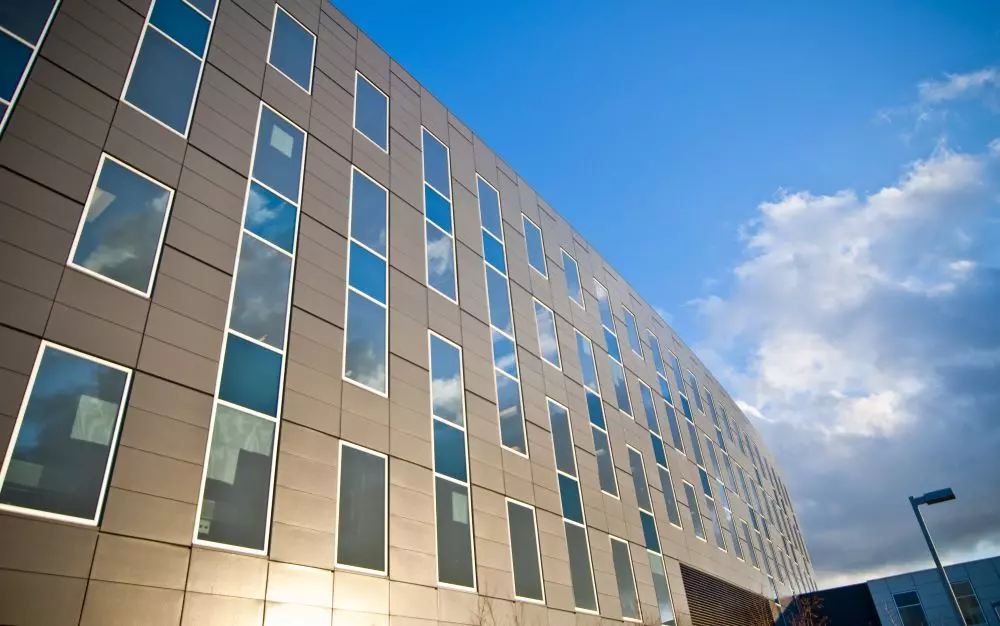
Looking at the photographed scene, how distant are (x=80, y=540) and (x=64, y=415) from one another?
6.06 ft

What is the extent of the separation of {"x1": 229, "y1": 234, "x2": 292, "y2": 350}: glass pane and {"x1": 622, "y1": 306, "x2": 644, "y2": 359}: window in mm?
21142

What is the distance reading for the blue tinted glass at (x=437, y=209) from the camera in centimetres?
2052

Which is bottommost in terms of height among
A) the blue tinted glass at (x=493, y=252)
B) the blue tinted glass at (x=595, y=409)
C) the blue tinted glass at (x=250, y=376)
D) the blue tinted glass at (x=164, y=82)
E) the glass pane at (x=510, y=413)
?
the blue tinted glass at (x=250, y=376)

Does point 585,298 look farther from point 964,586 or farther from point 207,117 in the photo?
point 964,586

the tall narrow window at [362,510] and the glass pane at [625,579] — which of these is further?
the glass pane at [625,579]

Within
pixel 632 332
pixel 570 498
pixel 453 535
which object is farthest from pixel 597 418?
pixel 453 535

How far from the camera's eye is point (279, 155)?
15.7 meters

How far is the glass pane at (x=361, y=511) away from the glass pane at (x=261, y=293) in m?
3.00

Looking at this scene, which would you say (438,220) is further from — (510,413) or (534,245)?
(534,245)

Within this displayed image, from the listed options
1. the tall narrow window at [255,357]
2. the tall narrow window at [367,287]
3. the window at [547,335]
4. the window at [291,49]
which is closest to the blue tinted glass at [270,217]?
the tall narrow window at [255,357]

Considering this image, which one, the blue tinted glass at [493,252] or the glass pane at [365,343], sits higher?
the blue tinted glass at [493,252]

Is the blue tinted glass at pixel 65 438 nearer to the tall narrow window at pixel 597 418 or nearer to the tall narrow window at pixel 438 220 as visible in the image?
the tall narrow window at pixel 438 220

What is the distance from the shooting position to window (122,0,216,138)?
1303 centimetres

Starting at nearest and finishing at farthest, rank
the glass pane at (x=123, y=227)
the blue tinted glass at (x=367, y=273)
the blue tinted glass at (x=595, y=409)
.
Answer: the glass pane at (x=123, y=227)
the blue tinted glass at (x=367, y=273)
the blue tinted glass at (x=595, y=409)
